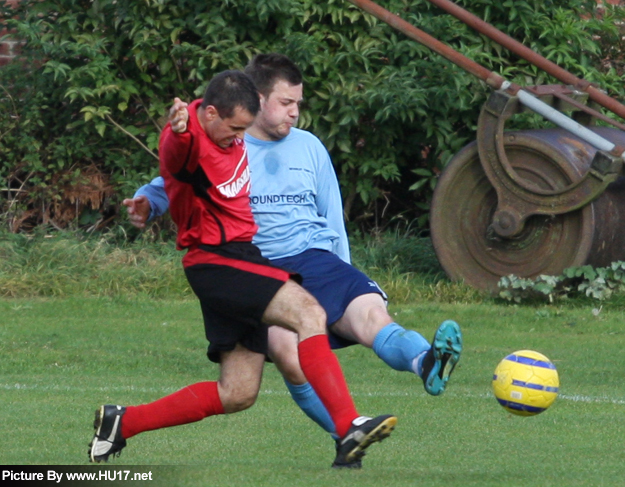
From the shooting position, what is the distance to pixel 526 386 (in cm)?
489

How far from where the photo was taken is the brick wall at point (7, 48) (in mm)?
12430

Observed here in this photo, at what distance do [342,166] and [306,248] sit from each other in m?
6.57

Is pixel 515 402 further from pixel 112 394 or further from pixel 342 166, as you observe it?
pixel 342 166

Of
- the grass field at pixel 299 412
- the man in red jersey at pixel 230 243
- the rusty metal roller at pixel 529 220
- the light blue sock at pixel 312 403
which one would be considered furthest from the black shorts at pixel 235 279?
the rusty metal roller at pixel 529 220

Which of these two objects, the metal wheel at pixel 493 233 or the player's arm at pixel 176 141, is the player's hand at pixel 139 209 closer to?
the player's arm at pixel 176 141

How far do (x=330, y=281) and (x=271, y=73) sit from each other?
3.42ft

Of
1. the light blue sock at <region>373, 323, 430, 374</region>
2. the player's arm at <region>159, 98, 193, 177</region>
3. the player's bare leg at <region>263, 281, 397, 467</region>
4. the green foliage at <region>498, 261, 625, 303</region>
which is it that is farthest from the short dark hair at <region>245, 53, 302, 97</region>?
the green foliage at <region>498, 261, 625, 303</region>

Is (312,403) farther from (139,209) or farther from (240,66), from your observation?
(240,66)

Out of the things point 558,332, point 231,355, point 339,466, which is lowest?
point 558,332

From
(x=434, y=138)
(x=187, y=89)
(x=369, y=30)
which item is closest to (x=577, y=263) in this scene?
(x=434, y=138)

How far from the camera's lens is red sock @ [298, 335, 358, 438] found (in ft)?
15.1

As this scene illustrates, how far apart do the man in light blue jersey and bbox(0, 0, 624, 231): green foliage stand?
18.8 ft

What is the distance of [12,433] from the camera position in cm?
608

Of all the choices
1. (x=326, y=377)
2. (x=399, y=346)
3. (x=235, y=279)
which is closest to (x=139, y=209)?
(x=235, y=279)
